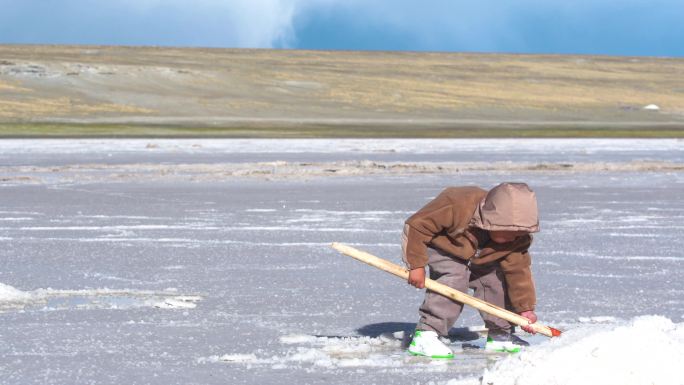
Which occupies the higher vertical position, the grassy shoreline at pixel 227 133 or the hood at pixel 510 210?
the grassy shoreline at pixel 227 133

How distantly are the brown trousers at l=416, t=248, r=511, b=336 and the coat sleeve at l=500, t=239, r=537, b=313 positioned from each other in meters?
0.07

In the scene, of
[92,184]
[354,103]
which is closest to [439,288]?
[92,184]

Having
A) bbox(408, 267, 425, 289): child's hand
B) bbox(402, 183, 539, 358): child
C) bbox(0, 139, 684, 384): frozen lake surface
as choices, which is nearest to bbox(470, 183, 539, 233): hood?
bbox(402, 183, 539, 358): child

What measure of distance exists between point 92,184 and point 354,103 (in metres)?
51.1

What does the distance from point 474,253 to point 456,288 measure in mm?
190

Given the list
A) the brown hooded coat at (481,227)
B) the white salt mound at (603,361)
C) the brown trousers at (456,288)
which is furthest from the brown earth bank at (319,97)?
the white salt mound at (603,361)

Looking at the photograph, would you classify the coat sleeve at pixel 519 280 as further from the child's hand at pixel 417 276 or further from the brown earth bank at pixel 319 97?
the brown earth bank at pixel 319 97

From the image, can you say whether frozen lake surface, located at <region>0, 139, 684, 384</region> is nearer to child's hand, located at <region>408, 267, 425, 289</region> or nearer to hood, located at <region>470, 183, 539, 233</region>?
child's hand, located at <region>408, 267, 425, 289</region>

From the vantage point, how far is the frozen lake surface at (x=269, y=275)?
231 inches

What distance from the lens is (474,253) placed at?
6.14 m

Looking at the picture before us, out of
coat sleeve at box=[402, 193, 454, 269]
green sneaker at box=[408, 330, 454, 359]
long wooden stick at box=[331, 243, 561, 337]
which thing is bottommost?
green sneaker at box=[408, 330, 454, 359]

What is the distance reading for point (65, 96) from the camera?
6228cm

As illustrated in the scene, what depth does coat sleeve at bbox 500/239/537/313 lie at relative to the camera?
20.2ft

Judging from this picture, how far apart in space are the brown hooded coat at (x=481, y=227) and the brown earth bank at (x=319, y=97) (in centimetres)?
3399
